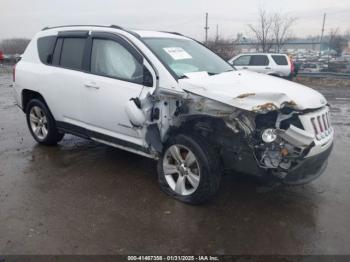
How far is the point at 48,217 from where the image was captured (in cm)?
349

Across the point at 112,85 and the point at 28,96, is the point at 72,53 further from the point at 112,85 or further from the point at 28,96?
the point at 28,96

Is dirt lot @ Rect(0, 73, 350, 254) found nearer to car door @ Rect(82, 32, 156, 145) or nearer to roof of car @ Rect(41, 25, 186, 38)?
car door @ Rect(82, 32, 156, 145)

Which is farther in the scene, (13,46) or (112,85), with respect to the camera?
(13,46)

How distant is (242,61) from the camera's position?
16.0 metres

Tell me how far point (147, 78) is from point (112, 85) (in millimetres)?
526

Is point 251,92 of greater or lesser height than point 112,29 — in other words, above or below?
below

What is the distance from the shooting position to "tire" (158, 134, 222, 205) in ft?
11.6

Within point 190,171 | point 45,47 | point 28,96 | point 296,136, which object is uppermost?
point 45,47

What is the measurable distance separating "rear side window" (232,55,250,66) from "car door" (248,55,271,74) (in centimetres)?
20

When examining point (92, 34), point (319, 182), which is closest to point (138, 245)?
point (319, 182)

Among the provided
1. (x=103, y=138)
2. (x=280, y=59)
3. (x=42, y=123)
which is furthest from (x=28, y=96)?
(x=280, y=59)

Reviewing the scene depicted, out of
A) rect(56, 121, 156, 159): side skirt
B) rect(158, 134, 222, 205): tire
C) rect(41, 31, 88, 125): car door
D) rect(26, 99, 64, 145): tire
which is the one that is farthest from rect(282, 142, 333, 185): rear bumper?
rect(26, 99, 64, 145): tire

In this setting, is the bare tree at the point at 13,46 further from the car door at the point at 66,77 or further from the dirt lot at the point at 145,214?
the dirt lot at the point at 145,214

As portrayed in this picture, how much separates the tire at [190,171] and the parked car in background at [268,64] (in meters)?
12.1
